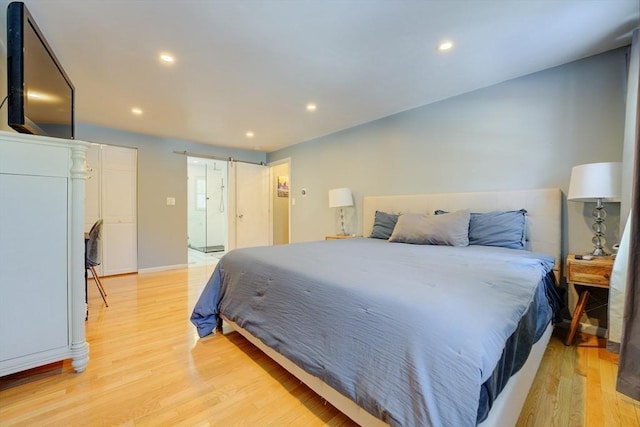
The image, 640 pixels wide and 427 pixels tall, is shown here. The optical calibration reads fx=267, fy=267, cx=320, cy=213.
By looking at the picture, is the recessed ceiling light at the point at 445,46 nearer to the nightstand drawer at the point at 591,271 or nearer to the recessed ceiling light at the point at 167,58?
the nightstand drawer at the point at 591,271

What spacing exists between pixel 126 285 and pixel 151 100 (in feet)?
7.94

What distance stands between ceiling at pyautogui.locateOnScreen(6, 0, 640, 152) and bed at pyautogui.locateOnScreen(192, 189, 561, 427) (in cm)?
157

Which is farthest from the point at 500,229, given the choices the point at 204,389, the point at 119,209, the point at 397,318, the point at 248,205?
the point at 119,209

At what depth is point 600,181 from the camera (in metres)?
1.88

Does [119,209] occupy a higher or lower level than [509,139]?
lower

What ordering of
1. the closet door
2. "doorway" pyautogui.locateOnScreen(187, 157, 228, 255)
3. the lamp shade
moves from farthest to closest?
"doorway" pyautogui.locateOnScreen(187, 157, 228, 255)
the closet door
the lamp shade

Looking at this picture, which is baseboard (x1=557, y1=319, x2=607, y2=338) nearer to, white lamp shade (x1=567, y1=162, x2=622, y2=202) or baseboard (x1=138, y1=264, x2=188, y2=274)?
white lamp shade (x1=567, y1=162, x2=622, y2=202)

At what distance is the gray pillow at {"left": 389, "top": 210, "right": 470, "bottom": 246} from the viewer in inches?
95.1

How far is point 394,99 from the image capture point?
3021 millimetres

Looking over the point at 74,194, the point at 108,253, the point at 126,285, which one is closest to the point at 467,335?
the point at 74,194

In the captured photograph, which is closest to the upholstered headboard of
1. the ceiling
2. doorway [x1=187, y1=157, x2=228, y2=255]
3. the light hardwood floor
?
the light hardwood floor

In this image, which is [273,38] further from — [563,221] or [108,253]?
[108,253]

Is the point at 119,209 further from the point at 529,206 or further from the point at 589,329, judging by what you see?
the point at 589,329

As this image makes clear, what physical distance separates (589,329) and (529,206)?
3.55ft
